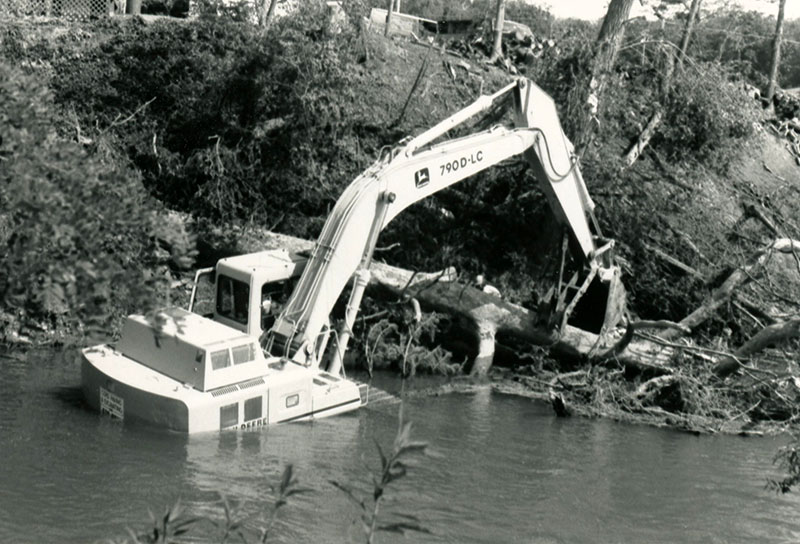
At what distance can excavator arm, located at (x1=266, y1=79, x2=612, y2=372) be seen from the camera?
553 inches

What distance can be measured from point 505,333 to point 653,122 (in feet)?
22.5

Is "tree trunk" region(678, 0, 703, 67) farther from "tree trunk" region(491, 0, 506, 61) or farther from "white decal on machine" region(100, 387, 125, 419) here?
"white decal on machine" region(100, 387, 125, 419)

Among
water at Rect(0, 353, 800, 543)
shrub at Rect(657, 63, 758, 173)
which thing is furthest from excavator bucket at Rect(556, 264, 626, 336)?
shrub at Rect(657, 63, 758, 173)

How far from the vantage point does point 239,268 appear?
1422cm

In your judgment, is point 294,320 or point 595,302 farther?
point 595,302

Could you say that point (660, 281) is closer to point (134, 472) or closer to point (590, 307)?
point (590, 307)

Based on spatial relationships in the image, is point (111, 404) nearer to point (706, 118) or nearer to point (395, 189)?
point (395, 189)

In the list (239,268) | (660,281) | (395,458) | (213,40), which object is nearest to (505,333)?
(660,281)

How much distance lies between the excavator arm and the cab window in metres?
0.52

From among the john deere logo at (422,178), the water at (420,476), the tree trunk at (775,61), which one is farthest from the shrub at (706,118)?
the water at (420,476)

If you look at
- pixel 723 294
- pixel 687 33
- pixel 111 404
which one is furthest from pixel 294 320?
Answer: pixel 687 33

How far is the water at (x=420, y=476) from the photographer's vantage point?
440 inches

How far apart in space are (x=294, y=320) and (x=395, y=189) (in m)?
2.10

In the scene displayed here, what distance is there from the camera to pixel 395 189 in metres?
14.6
